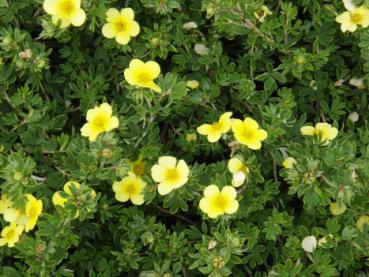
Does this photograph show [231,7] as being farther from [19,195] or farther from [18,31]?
[19,195]

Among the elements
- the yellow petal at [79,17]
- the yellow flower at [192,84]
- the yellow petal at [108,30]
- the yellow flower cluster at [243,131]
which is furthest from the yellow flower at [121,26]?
the yellow flower cluster at [243,131]

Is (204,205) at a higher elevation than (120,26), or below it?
below

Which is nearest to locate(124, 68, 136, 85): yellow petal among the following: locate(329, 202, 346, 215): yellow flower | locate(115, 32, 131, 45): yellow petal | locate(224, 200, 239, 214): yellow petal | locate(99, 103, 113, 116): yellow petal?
locate(99, 103, 113, 116): yellow petal

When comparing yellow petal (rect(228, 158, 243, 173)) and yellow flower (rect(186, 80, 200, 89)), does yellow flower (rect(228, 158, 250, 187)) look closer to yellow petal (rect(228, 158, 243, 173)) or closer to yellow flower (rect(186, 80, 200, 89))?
yellow petal (rect(228, 158, 243, 173))

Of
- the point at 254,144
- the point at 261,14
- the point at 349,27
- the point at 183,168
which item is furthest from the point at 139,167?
the point at 349,27

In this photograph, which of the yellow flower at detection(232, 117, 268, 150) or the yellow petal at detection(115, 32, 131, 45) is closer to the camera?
the yellow flower at detection(232, 117, 268, 150)

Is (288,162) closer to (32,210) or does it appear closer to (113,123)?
(113,123)
